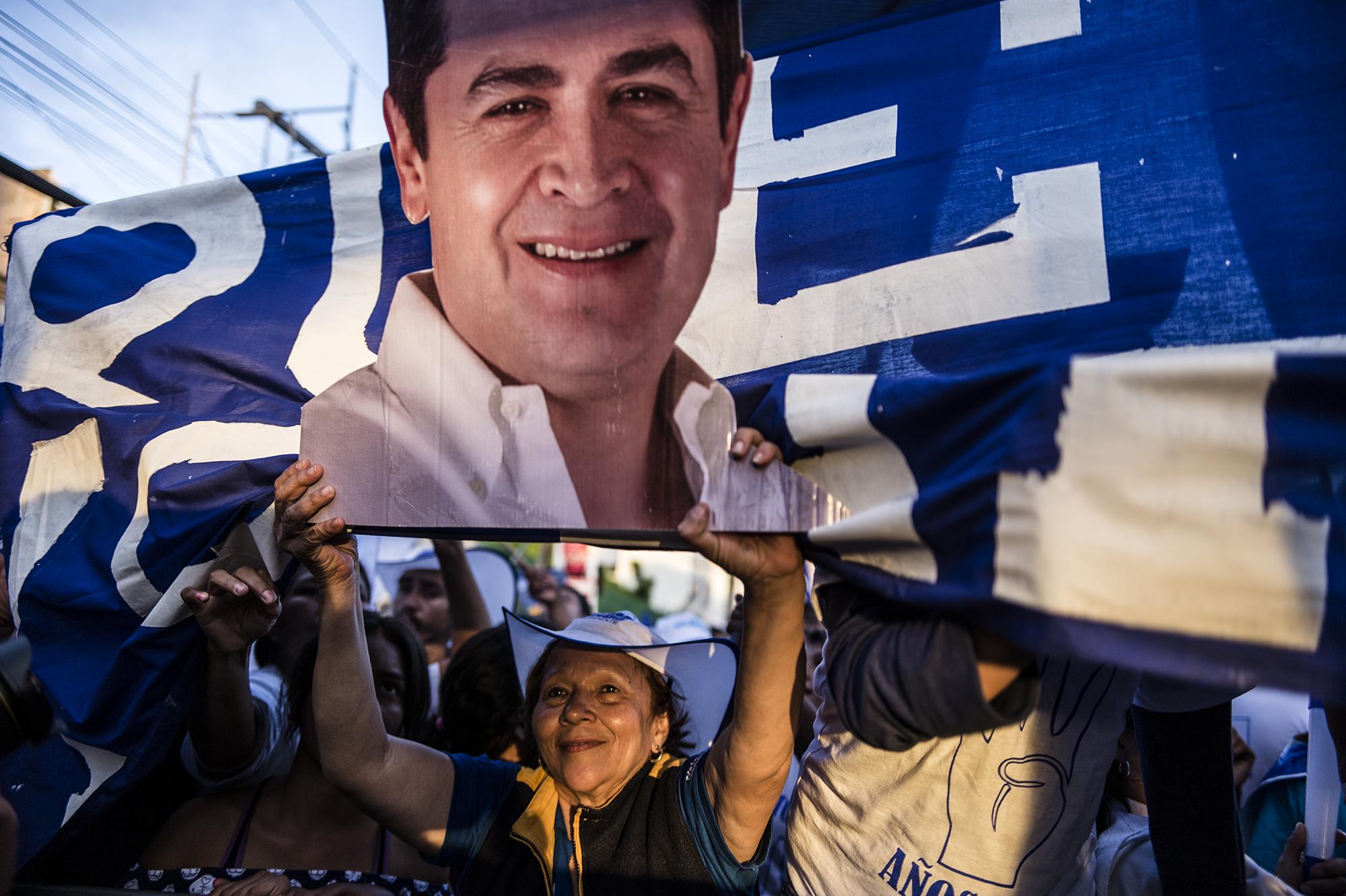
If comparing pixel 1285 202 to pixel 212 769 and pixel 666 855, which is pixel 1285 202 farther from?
pixel 212 769

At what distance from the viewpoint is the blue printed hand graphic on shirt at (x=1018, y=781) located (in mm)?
1317

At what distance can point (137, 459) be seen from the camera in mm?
1862

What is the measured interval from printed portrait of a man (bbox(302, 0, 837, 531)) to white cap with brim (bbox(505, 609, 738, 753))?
0.59 m

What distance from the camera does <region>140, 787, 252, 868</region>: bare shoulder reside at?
1.88 metres

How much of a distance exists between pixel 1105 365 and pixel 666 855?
45.1 inches

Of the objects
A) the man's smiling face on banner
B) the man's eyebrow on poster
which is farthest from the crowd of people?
the man's eyebrow on poster

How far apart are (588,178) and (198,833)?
5.34 feet

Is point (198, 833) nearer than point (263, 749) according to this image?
Yes

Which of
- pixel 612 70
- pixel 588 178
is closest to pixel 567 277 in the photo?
pixel 588 178

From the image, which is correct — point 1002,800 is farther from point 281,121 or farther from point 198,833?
point 281,121

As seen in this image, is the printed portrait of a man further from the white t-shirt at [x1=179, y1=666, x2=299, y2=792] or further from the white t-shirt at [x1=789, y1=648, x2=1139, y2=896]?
the white t-shirt at [x1=179, y1=666, x2=299, y2=792]

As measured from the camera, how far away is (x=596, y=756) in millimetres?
1760

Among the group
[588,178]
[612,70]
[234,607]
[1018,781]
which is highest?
[612,70]

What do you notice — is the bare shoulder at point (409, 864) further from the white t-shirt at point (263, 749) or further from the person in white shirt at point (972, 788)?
the person in white shirt at point (972, 788)
